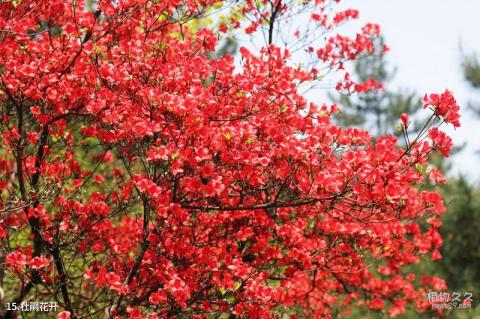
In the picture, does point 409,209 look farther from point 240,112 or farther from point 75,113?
point 75,113

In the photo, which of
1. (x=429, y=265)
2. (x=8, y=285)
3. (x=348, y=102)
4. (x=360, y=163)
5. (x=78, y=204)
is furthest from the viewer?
(x=348, y=102)

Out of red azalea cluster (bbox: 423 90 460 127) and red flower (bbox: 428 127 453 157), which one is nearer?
red azalea cluster (bbox: 423 90 460 127)

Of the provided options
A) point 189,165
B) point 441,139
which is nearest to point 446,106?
point 441,139

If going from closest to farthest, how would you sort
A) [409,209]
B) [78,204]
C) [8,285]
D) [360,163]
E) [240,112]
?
[360,163] < [240,112] < [78,204] < [409,209] < [8,285]

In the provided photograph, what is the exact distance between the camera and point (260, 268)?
5.32 metres

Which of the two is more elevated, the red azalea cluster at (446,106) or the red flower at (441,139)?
the red azalea cluster at (446,106)

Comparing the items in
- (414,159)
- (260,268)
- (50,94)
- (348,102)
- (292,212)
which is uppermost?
(348,102)

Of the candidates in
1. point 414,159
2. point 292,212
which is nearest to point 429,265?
point 292,212

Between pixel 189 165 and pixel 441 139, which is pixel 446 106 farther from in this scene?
pixel 189 165

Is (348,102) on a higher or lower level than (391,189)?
higher

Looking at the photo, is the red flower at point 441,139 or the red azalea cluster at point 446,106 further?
the red flower at point 441,139

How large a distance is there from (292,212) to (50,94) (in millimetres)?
2908

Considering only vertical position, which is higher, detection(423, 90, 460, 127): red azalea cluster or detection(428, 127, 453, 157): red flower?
detection(423, 90, 460, 127): red azalea cluster

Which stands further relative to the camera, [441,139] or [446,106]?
[441,139]
